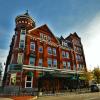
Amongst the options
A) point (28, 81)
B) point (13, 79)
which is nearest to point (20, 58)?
point (13, 79)

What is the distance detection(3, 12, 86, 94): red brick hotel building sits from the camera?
2862 centimetres

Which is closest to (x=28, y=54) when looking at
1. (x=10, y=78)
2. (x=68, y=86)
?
(x=10, y=78)

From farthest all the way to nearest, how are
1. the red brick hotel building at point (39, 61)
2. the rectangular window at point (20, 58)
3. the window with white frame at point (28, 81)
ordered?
1. the rectangular window at point (20, 58)
2. the red brick hotel building at point (39, 61)
3. the window with white frame at point (28, 81)

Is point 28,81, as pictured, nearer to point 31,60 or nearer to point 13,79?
point 13,79

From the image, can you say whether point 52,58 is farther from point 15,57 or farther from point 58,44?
point 15,57

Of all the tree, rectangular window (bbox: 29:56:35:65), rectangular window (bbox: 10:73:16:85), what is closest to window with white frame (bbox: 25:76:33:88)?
rectangular window (bbox: 10:73:16:85)

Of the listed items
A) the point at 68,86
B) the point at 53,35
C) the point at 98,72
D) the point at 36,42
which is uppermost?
the point at 53,35

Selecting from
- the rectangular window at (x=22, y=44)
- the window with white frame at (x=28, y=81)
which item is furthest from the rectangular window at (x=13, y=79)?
the rectangular window at (x=22, y=44)

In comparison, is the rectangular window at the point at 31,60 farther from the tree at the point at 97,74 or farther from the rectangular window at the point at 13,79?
the tree at the point at 97,74

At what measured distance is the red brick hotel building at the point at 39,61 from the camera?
28.6m

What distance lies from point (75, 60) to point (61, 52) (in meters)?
5.79

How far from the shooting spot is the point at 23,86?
27.7 meters

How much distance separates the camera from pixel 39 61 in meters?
32.1

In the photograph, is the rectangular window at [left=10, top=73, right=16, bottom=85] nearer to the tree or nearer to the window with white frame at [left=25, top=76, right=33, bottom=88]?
the window with white frame at [left=25, top=76, right=33, bottom=88]
